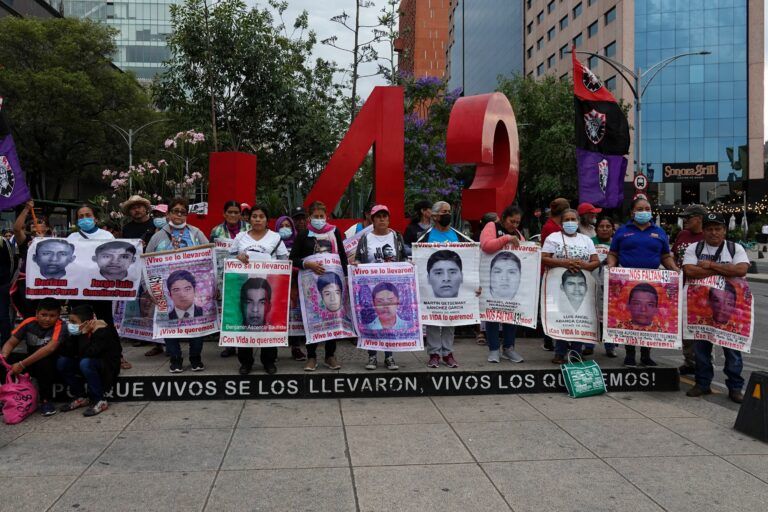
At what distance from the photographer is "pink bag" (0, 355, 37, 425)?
511cm

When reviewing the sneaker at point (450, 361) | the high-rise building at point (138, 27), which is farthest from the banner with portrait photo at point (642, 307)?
the high-rise building at point (138, 27)

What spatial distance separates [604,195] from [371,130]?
11.8 feet

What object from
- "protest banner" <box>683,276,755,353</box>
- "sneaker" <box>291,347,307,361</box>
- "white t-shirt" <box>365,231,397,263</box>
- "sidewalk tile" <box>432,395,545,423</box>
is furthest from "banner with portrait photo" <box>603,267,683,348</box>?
"sneaker" <box>291,347,307,361</box>

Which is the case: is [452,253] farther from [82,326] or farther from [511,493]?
[82,326]

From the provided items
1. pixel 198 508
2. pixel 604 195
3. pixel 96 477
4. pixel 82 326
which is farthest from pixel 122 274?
pixel 604 195

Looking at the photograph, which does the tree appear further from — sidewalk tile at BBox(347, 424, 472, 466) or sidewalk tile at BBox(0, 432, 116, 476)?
sidewalk tile at BBox(347, 424, 472, 466)

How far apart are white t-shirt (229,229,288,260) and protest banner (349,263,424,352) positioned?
0.81m

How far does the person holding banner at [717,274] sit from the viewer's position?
593 cm

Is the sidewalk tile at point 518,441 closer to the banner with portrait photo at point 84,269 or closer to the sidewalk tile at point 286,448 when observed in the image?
the sidewalk tile at point 286,448

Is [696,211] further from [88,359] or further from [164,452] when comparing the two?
[88,359]

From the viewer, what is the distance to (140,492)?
3781mm

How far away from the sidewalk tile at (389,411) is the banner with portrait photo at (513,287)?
1407 millimetres

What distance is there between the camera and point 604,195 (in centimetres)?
872

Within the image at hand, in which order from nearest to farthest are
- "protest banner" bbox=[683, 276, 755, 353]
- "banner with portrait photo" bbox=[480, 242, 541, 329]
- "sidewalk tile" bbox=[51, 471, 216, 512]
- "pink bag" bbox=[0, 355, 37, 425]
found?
"sidewalk tile" bbox=[51, 471, 216, 512] → "pink bag" bbox=[0, 355, 37, 425] → "protest banner" bbox=[683, 276, 755, 353] → "banner with portrait photo" bbox=[480, 242, 541, 329]
